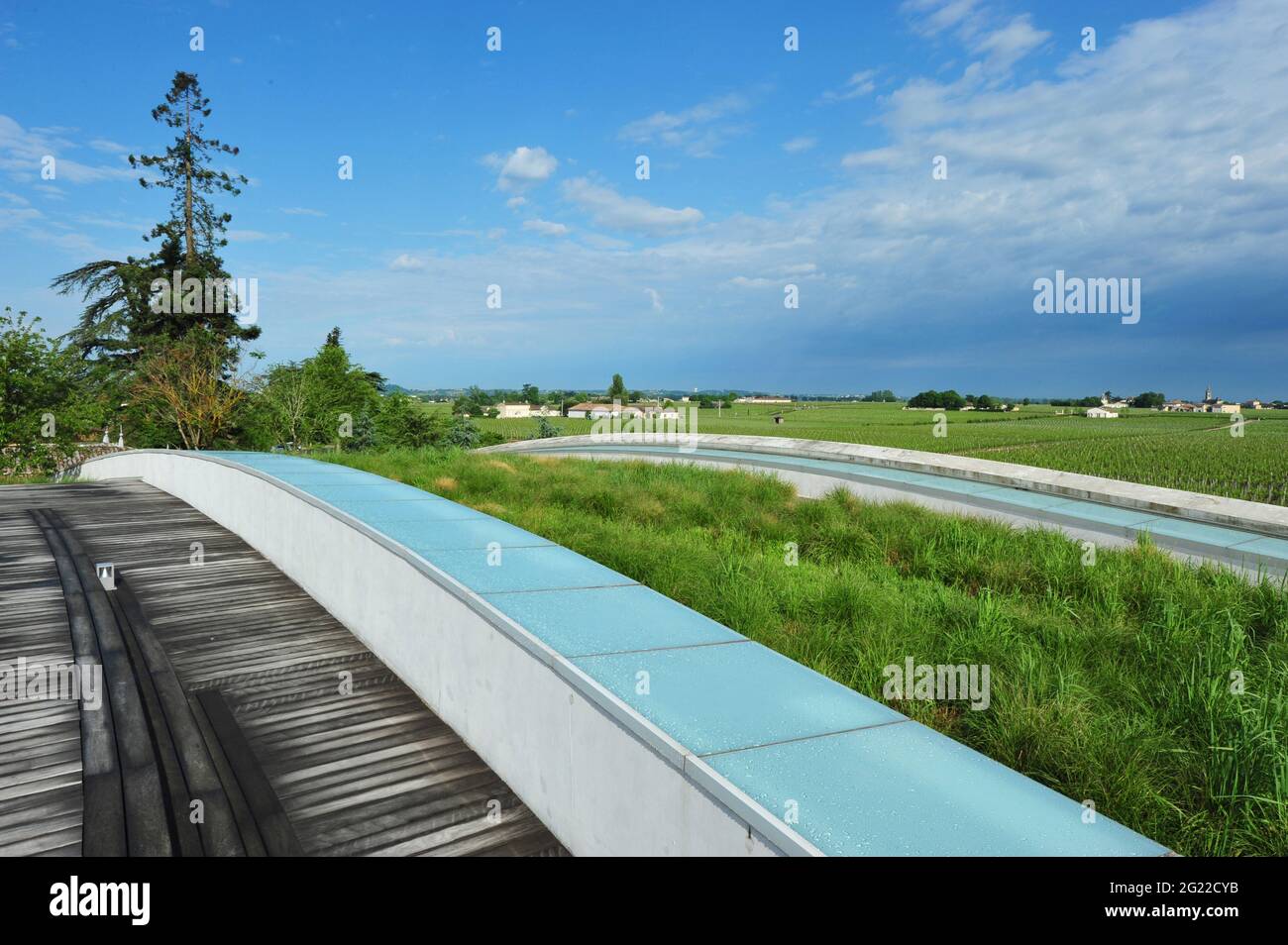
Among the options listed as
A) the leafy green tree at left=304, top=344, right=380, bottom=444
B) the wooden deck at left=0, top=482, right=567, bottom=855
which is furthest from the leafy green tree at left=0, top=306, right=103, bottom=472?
the wooden deck at left=0, top=482, right=567, bottom=855

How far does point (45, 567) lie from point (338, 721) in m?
5.94

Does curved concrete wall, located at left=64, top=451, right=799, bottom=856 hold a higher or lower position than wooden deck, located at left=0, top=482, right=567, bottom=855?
higher

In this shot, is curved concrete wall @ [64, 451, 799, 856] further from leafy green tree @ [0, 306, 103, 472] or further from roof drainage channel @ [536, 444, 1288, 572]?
leafy green tree @ [0, 306, 103, 472]

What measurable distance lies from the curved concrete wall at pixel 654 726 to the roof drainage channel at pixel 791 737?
10mm

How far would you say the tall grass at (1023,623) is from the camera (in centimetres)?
362

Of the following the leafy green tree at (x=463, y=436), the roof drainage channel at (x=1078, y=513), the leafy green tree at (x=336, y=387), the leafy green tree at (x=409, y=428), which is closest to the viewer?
the roof drainage channel at (x=1078, y=513)

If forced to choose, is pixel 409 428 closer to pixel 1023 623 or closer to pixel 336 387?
pixel 336 387

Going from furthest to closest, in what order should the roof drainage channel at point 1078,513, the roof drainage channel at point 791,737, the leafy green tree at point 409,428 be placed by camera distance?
1. the leafy green tree at point 409,428
2. the roof drainage channel at point 1078,513
3. the roof drainage channel at point 791,737

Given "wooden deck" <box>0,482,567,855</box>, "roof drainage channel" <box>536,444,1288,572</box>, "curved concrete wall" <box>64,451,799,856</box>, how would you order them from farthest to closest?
"roof drainage channel" <box>536,444,1288,572</box> → "wooden deck" <box>0,482,567,855</box> → "curved concrete wall" <box>64,451,799,856</box>

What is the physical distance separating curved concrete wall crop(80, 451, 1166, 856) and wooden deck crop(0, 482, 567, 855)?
0.24 meters

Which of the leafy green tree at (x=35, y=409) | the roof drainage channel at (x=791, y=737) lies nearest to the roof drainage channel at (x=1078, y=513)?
the roof drainage channel at (x=791, y=737)

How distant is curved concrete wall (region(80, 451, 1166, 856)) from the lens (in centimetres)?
256

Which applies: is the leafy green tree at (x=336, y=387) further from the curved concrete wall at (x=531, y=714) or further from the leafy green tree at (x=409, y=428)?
the curved concrete wall at (x=531, y=714)
